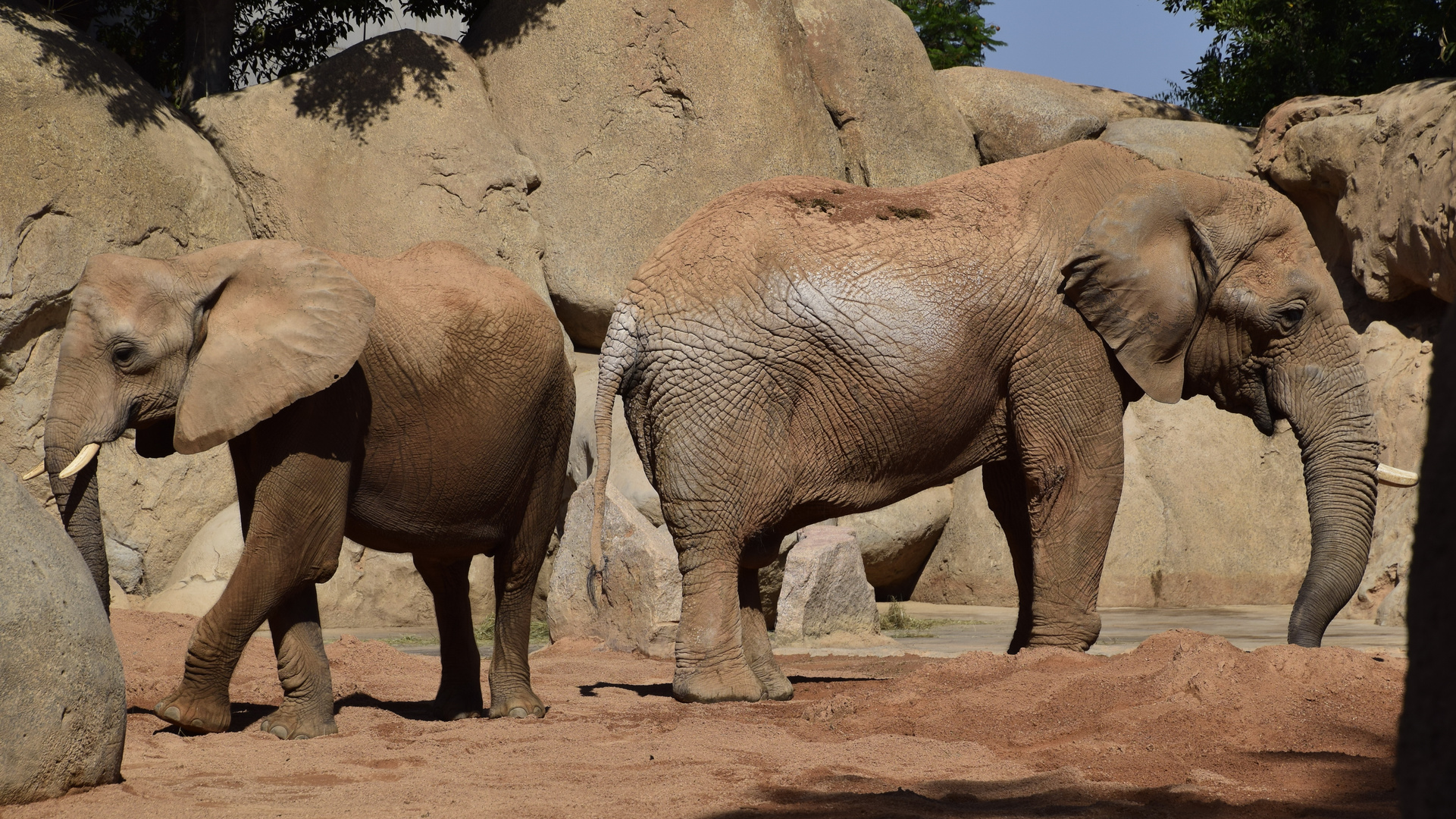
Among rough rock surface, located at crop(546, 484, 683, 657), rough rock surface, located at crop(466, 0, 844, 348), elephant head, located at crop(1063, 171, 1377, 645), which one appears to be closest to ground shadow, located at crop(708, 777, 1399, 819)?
elephant head, located at crop(1063, 171, 1377, 645)

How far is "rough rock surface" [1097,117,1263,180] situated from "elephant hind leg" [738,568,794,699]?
948 centimetres

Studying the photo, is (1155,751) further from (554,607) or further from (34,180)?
(34,180)

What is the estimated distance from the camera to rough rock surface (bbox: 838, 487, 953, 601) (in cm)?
1398

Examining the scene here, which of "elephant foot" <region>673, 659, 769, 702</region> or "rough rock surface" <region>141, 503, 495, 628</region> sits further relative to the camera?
"rough rock surface" <region>141, 503, 495, 628</region>

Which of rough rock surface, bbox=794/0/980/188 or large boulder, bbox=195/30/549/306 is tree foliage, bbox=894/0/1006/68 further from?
large boulder, bbox=195/30/549/306

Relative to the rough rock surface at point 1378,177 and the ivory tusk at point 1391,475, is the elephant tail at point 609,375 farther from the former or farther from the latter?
Result: the rough rock surface at point 1378,177

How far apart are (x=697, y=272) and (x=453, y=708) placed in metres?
2.30

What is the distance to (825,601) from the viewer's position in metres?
10.3

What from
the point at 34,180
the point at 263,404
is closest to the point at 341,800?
the point at 263,404

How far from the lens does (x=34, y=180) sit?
476 inches

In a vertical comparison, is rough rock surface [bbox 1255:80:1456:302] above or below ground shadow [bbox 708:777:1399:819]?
above

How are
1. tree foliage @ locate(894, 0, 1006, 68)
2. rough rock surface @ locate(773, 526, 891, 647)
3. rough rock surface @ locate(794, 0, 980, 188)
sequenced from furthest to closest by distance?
1. tree foliage @ locate(894, 0, 1006, 68)
2. rough rock surface @ locate(794, 0, 980, 188)
3. rough rock surface @ locate(773, 526, 891, 647)

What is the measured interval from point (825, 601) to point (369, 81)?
7290mm

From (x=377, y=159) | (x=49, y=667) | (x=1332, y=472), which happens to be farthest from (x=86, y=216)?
(x=1332, y=472)
